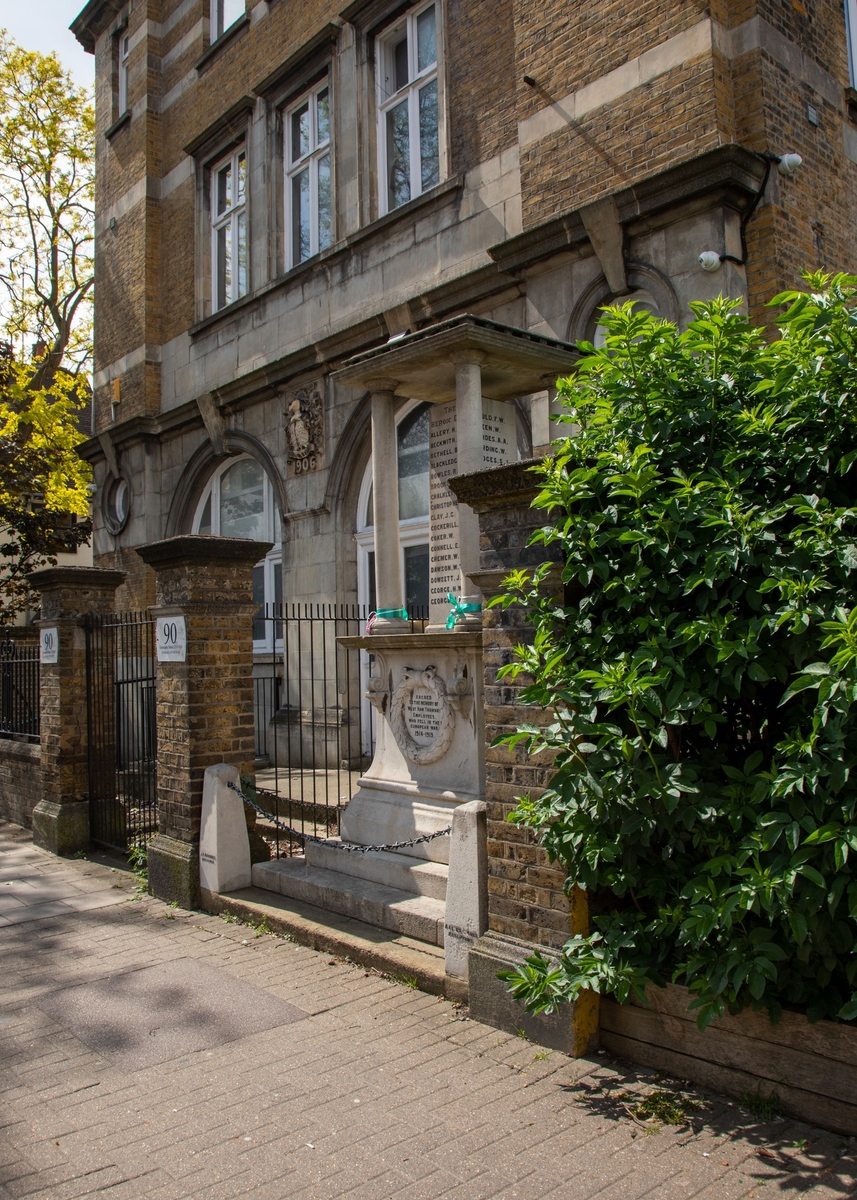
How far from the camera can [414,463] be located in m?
11.2

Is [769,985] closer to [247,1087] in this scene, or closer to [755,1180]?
[755,1180]

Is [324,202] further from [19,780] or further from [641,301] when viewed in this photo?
[19,780]

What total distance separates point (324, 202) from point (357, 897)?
10.00m

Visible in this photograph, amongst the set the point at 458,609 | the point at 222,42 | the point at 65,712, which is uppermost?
the point at 222,42

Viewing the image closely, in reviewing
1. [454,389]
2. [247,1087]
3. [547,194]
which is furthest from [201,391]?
[247,1087]

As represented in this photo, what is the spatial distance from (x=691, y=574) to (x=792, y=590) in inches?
16.0

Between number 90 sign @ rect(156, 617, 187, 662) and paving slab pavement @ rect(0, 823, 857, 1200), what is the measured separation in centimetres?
219

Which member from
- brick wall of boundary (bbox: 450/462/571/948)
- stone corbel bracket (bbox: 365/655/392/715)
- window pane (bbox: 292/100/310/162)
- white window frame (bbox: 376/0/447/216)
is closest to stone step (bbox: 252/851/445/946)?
brick wall of boundary (bbox: 450/462/571/948)

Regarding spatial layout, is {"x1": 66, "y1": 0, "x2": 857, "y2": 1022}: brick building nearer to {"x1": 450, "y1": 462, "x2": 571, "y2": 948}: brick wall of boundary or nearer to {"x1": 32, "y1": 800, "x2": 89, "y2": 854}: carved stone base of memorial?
{"x1": 450, "y1": 462, "x2": 571, "y2": 948}: brick wall of boundary

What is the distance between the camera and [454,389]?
6.67 m

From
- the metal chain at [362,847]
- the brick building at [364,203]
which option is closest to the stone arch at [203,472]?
the brick building at [364,203]

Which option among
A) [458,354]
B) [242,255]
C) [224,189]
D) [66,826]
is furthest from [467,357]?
[224,189]

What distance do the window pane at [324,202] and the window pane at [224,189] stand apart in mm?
2591

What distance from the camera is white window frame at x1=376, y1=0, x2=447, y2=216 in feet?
33.8
